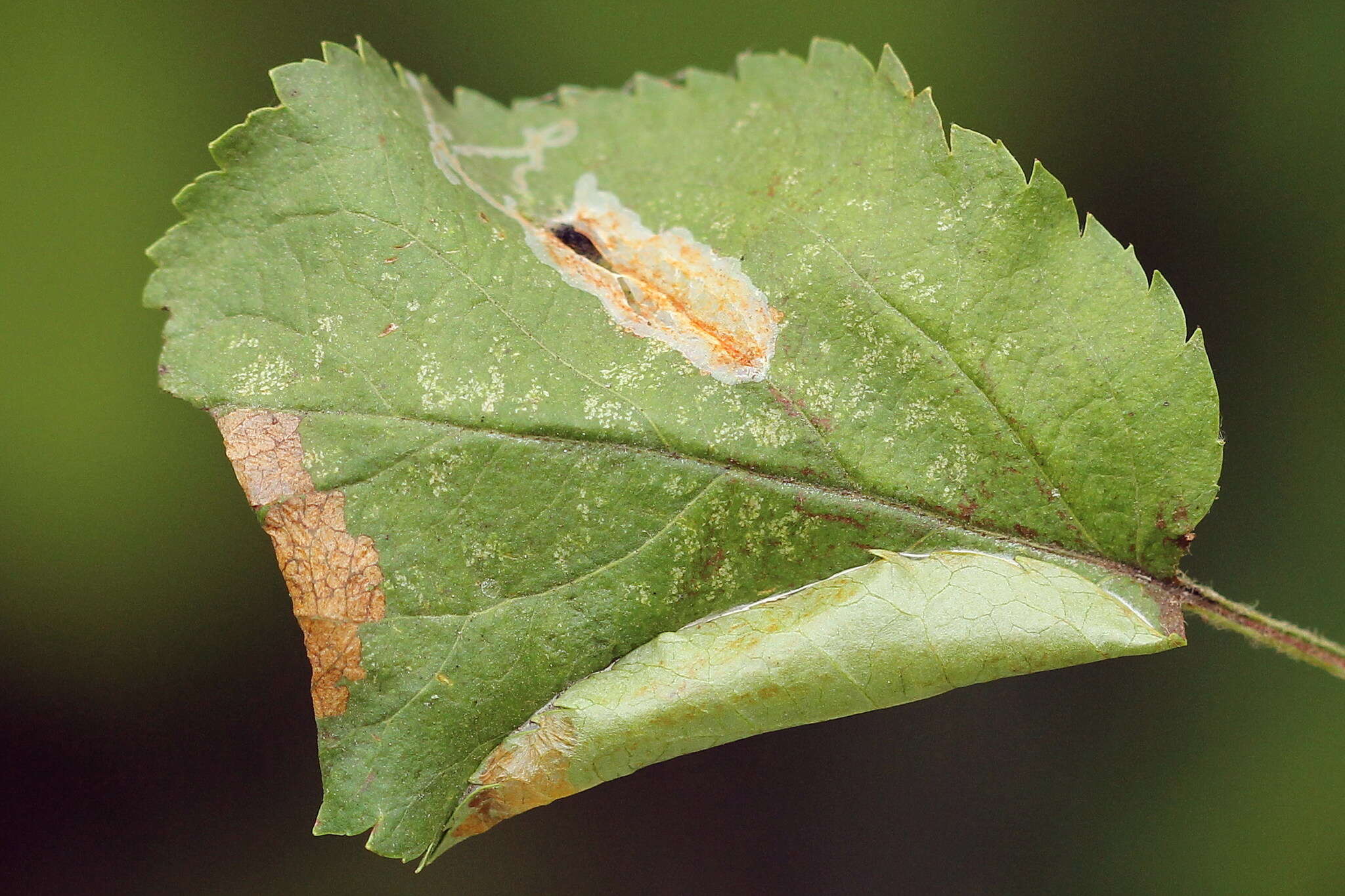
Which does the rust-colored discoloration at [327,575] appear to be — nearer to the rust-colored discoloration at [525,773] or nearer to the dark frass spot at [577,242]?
Result: the rust-colored discoloration at [525,773]

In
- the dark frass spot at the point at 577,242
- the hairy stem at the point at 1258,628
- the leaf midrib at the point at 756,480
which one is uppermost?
the dark frass spot at the point at 577,242

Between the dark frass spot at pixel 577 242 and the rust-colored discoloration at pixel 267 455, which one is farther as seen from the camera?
the dark frass spot at pixel 577 242

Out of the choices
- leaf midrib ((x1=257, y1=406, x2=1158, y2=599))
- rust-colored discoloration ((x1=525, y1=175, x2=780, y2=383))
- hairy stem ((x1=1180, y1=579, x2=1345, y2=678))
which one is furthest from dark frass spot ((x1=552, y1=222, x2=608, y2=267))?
hairy stem ((x1=1180, y1=579, x2=1345, y2=678))

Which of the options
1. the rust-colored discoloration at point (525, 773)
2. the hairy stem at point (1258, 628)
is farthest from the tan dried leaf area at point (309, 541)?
the hairy stem at point (1258, 628)

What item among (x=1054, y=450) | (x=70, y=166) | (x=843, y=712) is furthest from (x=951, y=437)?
(x=70, y=166)

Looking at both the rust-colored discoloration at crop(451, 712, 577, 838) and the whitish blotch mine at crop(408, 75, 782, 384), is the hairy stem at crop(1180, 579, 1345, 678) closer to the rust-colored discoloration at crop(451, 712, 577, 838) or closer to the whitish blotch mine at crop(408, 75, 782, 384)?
the whitish blotch mine at crop(408, 75, 782, 384)

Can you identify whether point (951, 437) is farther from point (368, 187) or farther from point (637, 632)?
point (368, 187)

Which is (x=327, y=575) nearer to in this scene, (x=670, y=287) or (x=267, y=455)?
(x=267, y=455)
